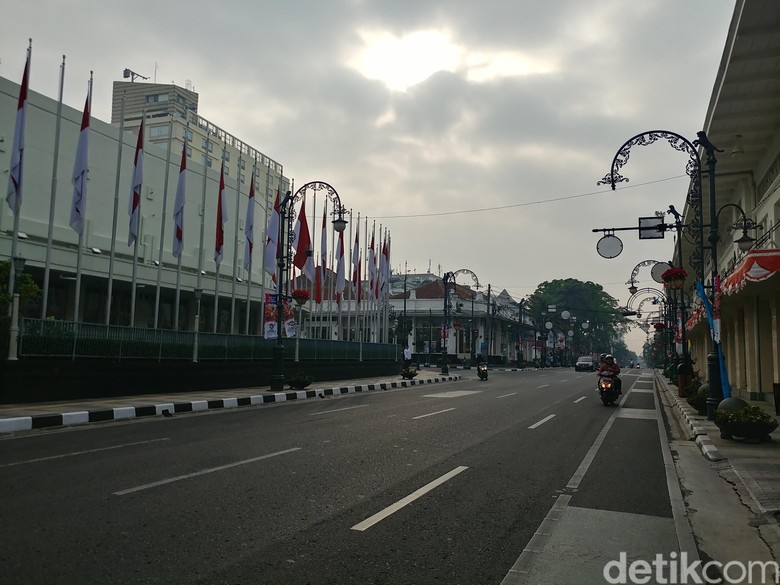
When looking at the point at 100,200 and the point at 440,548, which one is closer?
the point at 440,548

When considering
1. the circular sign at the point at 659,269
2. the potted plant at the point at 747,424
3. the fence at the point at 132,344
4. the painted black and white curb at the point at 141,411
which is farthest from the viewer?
the circular sign at the point at 659,269

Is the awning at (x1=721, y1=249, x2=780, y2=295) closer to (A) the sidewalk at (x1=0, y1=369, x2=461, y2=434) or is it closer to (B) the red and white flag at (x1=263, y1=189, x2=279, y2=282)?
(A) the sidewalk at (x1=0, y1=369, x2=461, y2=434)

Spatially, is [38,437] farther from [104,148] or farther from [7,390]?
[104,148]

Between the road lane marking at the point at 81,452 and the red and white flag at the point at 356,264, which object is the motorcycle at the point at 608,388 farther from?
the red and white flag at the point at 356,264

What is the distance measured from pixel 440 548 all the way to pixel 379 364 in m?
32.4

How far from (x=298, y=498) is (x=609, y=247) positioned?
1295 cm

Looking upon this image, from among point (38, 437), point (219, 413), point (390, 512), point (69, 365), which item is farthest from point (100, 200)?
point (390, 512)

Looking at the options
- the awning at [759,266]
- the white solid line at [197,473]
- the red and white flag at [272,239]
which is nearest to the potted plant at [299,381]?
the red and white flag at [272,239]

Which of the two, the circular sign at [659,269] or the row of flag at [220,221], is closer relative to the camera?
the row of flag at [220,221]

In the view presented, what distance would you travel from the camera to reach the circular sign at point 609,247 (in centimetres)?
1627

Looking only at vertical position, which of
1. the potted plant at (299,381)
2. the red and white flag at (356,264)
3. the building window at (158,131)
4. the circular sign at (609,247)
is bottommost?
the potted plant at (299,381)

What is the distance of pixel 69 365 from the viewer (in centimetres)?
1661

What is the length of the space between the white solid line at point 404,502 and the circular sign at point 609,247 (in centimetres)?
1027

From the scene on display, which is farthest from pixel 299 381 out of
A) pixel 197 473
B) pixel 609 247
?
pixel 197 473
